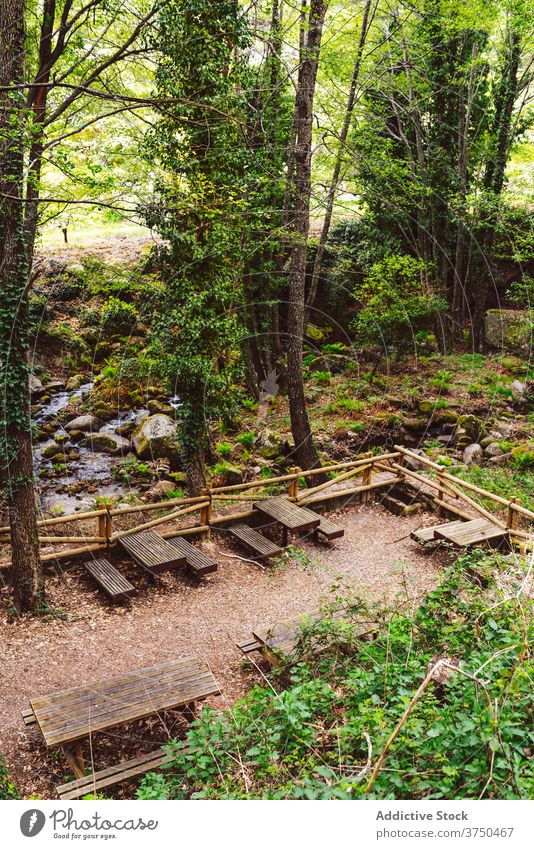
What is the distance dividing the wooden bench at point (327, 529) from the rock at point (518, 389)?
7.82 m

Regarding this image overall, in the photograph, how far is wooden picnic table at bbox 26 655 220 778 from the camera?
4930 millimetres

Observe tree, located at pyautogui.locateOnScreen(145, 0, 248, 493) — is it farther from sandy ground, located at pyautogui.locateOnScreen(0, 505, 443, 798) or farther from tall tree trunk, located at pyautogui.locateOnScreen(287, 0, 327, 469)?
sandy ground, located at pyautogui.locateOnScreen(0, 505, 443, 798)

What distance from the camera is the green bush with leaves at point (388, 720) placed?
11.4 feet

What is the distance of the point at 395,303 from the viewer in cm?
1533

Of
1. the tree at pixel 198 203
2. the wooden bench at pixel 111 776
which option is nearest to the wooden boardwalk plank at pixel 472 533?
the tree at pixel 198 203

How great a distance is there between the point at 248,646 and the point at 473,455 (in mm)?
7585

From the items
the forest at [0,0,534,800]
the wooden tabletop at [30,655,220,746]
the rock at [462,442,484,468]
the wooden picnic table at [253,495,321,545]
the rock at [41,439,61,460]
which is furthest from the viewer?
the rock at [41,439,61,460]

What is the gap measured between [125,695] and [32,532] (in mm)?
2468

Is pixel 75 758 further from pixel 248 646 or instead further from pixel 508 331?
pixel 508 331

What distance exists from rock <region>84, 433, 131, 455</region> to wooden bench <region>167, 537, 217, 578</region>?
19.9 feet

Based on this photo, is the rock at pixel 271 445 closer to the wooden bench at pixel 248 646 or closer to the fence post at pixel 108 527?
the fence post at pixel 108 527

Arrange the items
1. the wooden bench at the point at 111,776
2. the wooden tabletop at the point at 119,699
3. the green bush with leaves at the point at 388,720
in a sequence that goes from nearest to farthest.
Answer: the green bush with leaves at the point at 388,720, the wooden bench at the point at 111,776, the wooden tabletop at the point at 119,699

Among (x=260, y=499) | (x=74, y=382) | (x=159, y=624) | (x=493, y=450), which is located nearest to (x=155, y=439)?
(x=74, y=382)

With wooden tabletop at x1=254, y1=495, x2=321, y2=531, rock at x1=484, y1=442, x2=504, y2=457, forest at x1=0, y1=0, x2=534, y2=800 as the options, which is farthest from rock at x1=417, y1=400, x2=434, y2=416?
wooden tabletop at x1=254, y1=495, x2=321, y2=531
